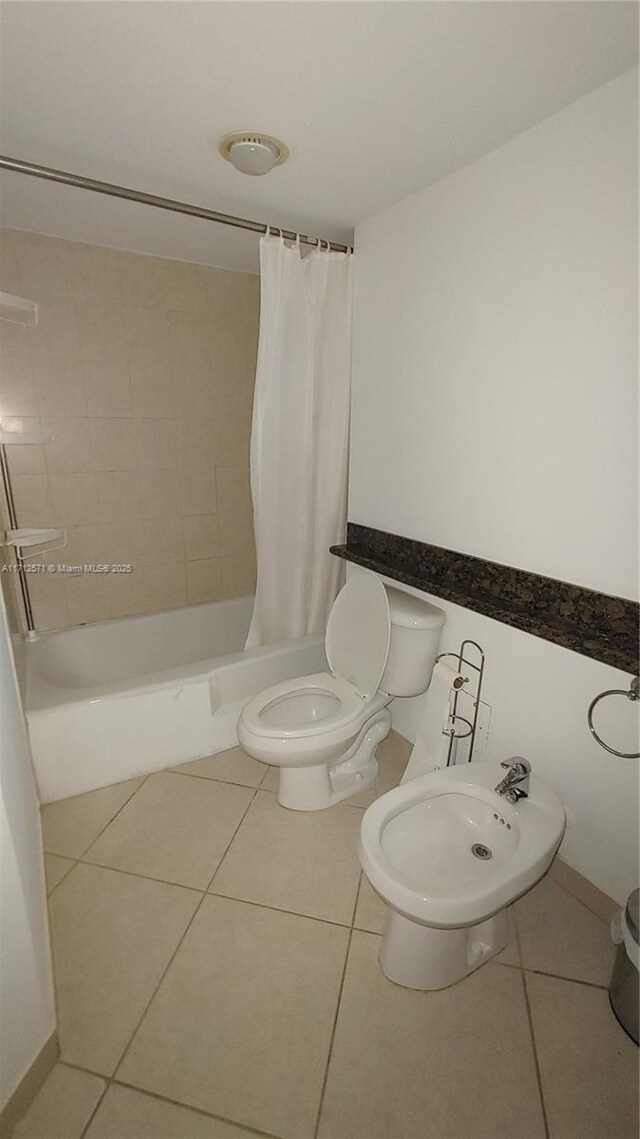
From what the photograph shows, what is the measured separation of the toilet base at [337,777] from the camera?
1.76 meters

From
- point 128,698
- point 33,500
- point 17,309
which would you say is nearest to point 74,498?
point 33,500

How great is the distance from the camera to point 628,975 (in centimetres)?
115

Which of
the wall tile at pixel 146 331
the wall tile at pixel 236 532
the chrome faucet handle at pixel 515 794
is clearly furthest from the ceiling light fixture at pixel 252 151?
the chrome faucet handle at pixel 515 794

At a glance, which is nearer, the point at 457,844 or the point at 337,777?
the point at 457,844

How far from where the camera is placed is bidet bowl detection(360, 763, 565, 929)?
105cm

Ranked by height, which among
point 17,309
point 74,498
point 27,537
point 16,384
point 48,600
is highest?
point 17,309

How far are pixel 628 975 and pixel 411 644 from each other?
999 millimetres

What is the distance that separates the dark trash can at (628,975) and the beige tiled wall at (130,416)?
2360 millimetres

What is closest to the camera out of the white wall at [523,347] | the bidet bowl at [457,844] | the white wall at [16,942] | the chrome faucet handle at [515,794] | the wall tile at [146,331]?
the white wall at [16,942]

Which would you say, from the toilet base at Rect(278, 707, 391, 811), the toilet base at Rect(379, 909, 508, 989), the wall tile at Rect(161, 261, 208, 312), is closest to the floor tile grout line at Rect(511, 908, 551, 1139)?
the toilet base at Rect(379, 909, 508, 989)

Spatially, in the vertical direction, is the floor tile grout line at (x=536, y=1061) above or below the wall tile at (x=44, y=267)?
below

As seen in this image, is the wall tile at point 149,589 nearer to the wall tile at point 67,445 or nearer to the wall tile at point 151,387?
the wall tile at point 67,445

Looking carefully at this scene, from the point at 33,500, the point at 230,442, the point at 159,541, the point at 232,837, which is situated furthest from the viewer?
the point at 230,442

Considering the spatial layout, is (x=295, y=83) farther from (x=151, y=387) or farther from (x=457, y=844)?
(x=457, y=844)
